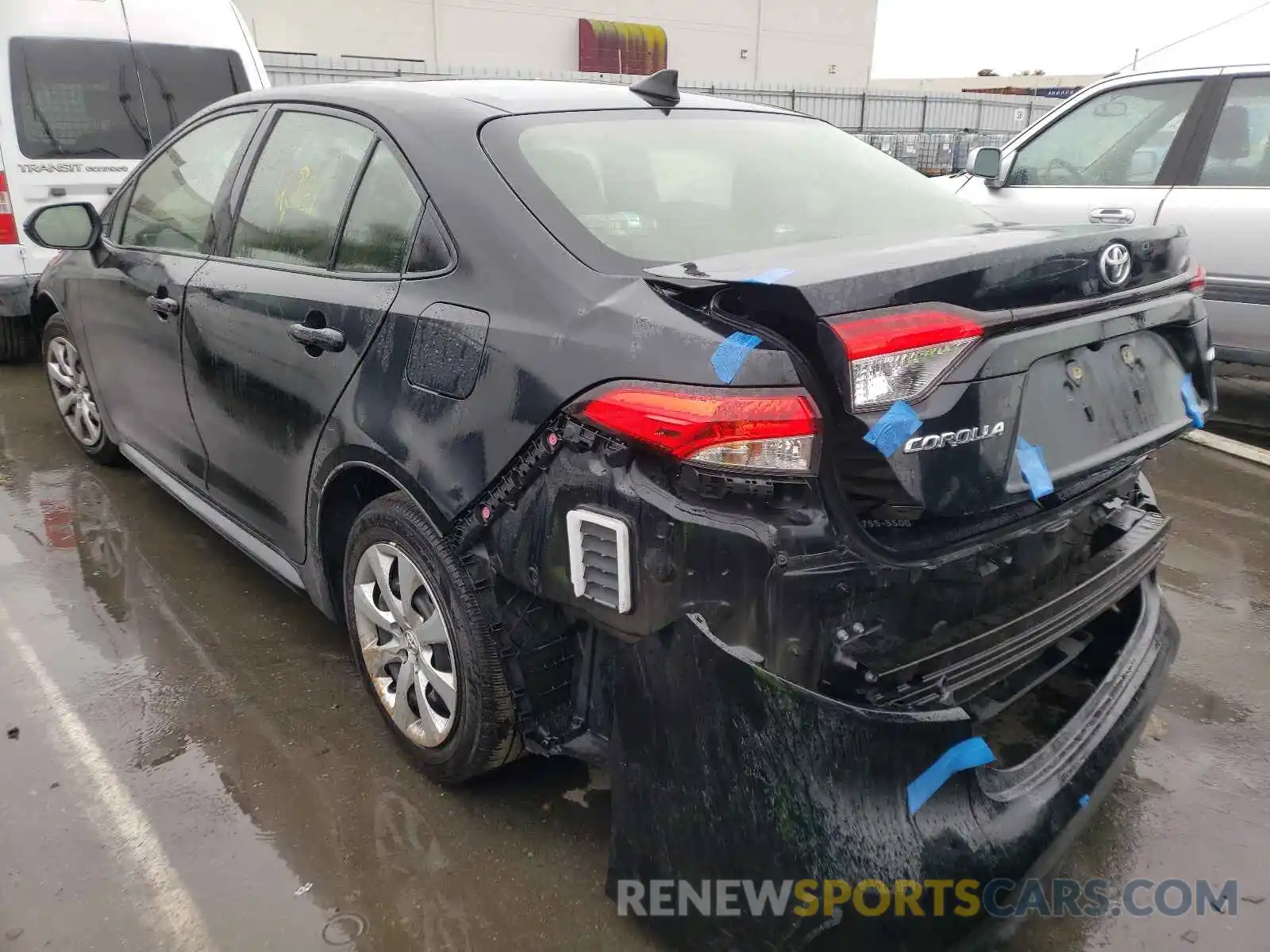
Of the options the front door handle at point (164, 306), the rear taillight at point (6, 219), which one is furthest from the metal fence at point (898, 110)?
the front door handle at point (164, 306)

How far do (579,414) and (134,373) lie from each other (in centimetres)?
275

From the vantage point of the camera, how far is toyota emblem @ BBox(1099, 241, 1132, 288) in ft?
6.43

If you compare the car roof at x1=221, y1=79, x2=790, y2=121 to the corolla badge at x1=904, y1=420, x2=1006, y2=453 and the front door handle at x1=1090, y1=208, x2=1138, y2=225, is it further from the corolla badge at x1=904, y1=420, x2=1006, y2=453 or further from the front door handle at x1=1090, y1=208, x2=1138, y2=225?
the front door handle at x1=1090, y1=208, x2=1138, y2=225

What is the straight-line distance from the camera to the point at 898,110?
21.8 meters

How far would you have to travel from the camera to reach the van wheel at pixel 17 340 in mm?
6859

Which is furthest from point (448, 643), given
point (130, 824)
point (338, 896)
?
point (130, 824)

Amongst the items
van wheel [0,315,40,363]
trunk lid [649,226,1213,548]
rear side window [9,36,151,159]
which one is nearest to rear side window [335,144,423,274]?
trunk lid [649,226,1213,548]

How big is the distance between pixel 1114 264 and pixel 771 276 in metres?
0.80

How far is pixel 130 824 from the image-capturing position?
7.87ft

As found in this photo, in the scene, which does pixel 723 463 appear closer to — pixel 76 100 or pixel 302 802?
pixel 302 802

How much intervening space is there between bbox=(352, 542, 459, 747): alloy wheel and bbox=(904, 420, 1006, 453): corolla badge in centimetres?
117

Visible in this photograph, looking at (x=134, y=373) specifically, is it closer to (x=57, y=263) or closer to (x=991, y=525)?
(x=57, y=263)

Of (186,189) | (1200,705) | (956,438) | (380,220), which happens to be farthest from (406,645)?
(1200,705)

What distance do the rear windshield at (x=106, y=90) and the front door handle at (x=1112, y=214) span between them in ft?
19.1
